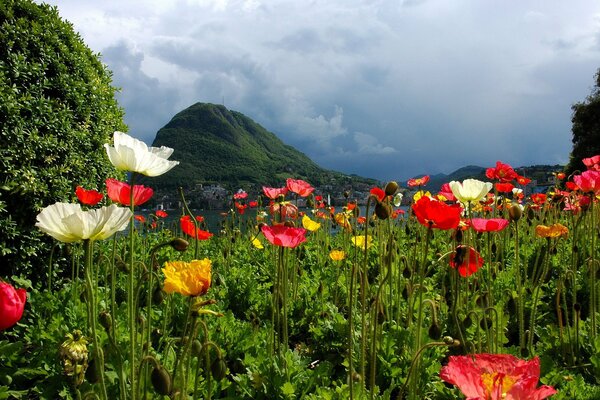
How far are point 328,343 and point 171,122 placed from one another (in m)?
138

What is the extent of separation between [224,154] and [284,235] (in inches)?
4349

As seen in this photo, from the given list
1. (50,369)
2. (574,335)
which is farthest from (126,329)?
(574,335)

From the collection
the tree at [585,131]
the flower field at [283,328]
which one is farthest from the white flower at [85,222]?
the tree at [585,131]

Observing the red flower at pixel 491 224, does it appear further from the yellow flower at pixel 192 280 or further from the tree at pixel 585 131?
the tree at pixel 585 131

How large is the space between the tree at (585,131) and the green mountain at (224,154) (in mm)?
42444

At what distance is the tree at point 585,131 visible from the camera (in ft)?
68.8

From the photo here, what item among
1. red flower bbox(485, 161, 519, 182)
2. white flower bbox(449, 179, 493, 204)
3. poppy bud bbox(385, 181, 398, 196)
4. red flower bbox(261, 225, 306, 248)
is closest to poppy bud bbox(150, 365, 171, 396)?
red flower bbox(261, 225, 306, 248)

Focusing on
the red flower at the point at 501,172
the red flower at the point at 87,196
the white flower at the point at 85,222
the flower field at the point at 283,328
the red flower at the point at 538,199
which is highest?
the red flower at the point at 501,172

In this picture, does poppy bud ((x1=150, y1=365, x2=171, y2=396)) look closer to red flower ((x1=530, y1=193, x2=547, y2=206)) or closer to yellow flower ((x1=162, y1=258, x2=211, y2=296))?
yellow flower ((x1=162, y1=258, x2=211, y2=296))

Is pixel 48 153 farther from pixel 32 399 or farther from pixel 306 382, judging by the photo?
pixel 306 382

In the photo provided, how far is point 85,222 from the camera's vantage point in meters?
1.27

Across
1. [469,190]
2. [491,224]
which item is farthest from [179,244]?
[469,190]

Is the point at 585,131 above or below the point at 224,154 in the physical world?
below

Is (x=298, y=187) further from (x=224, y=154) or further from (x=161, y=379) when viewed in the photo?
(x=224, y=154)
